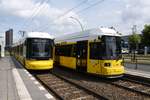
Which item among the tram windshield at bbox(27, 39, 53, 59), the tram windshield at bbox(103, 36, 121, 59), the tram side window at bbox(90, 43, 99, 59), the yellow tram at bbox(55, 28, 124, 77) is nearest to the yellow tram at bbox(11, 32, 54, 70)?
the tram windshield at bbox(27, 39, 53, 59)

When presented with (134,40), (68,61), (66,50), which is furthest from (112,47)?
(134,40)

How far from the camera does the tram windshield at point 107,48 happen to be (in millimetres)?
17406

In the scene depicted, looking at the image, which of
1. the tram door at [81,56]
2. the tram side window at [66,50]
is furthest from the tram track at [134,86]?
the tram side window at [66,50]

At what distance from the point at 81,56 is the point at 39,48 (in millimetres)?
3730

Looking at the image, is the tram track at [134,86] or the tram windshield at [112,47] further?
the tram windshield at [112,47]

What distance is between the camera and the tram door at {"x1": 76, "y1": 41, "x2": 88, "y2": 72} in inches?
759

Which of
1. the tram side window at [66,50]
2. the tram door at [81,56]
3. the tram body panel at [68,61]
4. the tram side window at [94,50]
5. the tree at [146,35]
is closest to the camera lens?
the tram side window at [94,50]

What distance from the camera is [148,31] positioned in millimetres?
87250

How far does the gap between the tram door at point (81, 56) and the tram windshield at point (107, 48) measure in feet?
3.65

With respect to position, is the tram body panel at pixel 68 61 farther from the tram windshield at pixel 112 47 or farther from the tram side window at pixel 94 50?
the tram windshield at pixel 112 47

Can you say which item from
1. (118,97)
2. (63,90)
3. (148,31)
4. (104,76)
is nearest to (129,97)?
(118,97)

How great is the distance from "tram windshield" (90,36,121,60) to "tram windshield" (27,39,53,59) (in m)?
4.85

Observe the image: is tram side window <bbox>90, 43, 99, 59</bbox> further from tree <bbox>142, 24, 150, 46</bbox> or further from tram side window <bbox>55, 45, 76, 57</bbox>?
tree <bbox>142, 24, 150, 46</bbox>

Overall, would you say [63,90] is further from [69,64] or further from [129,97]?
[69,64]
